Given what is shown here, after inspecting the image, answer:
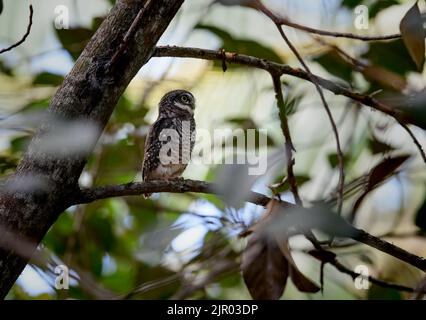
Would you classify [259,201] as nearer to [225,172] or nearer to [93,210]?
[225,172]

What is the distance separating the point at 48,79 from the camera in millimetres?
2160

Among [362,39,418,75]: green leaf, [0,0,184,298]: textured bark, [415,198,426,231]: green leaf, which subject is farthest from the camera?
[362,39,418,75]: green leaf

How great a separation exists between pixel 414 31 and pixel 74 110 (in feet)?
2.36

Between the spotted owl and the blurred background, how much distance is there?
107mm

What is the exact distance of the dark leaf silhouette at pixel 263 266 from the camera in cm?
121

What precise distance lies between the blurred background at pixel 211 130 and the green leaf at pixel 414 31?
448mm

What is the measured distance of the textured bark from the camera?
120cm

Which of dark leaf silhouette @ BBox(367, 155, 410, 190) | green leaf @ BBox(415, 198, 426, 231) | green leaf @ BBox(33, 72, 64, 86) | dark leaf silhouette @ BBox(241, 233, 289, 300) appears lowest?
dark leaf silhouette @ BBox(241, 233, 289, 300)

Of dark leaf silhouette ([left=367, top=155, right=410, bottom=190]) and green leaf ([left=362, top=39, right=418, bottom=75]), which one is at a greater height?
green leaf ([left=362, top=39, right=418, bottom=75])

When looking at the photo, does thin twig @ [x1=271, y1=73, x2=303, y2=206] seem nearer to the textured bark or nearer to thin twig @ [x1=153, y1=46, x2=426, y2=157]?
thin twig @ [x1=153, y1=46, x2=426, y2=157]

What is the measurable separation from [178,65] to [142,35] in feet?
4.26

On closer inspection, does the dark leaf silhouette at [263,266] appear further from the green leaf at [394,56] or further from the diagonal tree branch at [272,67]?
the green leaf at [394,56]

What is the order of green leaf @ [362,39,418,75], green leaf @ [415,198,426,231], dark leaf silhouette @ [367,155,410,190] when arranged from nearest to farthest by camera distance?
dark leaf silhouette @ [367,155,410,190] → green leaf @ [415,198,426,231] → green leaf @ [362,39,418,75]

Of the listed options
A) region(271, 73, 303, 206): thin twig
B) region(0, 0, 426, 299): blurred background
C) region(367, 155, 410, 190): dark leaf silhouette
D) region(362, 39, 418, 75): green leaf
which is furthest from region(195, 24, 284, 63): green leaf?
region(367, 155, 410, 190): dark leaf silhouette
